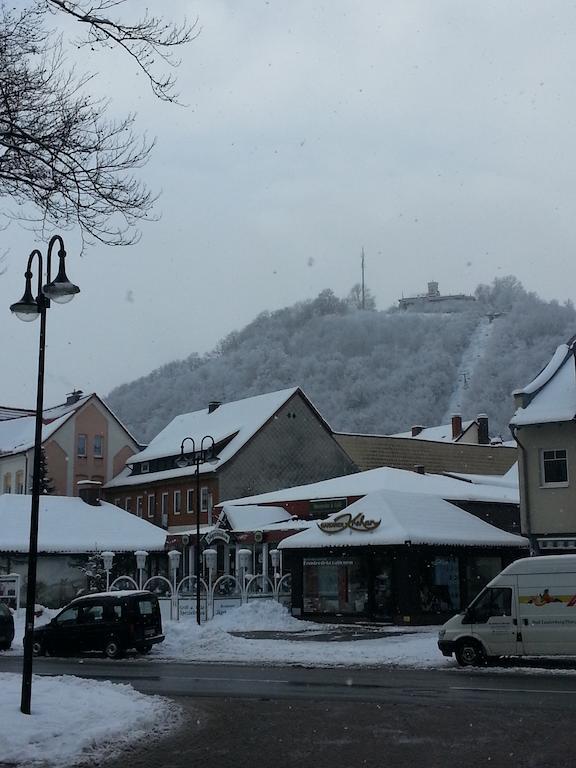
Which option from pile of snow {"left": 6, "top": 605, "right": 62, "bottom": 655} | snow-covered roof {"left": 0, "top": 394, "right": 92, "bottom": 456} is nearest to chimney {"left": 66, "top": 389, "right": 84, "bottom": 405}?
snow-covered roof {"left": 0, "top": 394, "right": 92, "bottom": 456}

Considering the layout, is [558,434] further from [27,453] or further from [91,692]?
[27,453]

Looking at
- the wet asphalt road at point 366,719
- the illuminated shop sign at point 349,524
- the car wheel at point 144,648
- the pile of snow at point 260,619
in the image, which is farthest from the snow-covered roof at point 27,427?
the wet asphalt road at point 366,719

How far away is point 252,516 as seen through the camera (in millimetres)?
44125

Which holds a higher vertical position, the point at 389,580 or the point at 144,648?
the point at 389,580

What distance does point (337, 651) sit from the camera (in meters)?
25.8

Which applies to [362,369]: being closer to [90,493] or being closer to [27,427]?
[27,427]

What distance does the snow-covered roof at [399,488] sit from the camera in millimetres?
40719

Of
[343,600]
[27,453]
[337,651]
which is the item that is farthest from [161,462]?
[337,651]

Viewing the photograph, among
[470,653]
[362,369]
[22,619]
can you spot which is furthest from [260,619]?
[362,369]

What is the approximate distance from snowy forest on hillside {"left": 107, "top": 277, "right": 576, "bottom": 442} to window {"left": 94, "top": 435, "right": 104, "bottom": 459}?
146 ft

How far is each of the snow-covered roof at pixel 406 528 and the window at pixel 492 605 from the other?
11.5 metres

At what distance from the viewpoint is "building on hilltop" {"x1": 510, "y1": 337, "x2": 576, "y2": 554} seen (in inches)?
1355

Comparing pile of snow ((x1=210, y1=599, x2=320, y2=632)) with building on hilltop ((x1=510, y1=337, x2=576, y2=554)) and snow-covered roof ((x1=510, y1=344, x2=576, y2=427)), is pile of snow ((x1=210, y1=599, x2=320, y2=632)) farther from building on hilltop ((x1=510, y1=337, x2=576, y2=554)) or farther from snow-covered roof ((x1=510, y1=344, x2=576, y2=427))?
snow-covered roof ((x1=510, y1=344, x2=576, y2=427))

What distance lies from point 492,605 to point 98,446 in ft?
174
